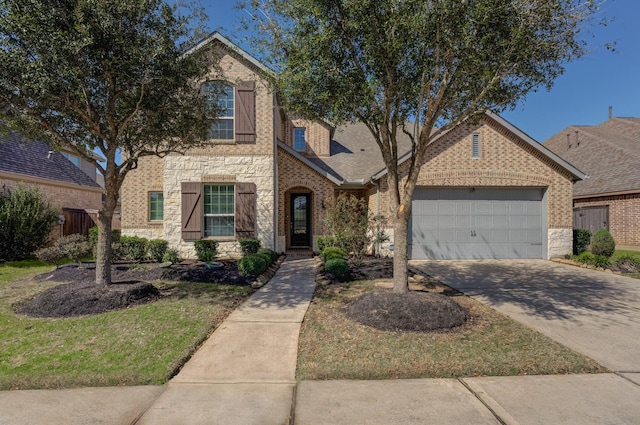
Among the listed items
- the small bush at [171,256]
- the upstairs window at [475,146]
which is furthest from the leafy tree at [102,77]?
the upstairs window at [475,146]

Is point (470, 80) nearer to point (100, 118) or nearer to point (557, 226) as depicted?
point (100, 118)

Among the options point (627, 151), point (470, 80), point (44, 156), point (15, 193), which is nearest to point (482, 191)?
point (470, 80)

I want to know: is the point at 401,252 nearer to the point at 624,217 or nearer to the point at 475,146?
the point at 475,146

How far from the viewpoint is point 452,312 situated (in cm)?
512

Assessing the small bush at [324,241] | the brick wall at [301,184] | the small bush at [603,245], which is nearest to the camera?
the small bush at [603,245]

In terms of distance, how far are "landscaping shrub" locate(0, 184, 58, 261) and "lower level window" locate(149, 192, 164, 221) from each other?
11.6 feet

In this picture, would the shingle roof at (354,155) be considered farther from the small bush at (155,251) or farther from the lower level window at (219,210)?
the small bush at (155,251)

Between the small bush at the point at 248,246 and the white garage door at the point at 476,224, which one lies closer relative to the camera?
the small bush at the point at 248,246

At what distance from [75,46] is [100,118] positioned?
5.74ft

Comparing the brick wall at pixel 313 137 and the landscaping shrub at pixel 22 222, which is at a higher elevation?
the brick wall at pixel 313 137

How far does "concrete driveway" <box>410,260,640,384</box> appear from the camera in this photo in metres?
4.32

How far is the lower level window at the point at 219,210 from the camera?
11.2 m

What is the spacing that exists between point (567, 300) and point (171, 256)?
10.5 metres

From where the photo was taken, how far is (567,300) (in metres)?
6.54
